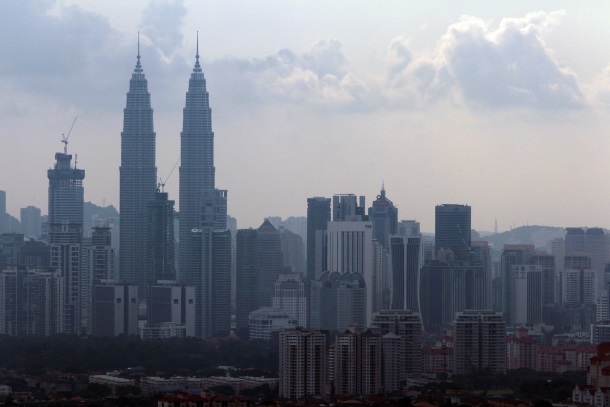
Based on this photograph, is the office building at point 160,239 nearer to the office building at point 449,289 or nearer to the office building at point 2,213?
the office building at point 2,213

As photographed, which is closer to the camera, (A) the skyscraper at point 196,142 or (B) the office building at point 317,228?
(B) the office building at point 317,228

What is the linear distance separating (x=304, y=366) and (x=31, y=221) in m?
33.7

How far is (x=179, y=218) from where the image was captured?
5556 cm

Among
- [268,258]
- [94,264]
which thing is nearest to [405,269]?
[268,258]

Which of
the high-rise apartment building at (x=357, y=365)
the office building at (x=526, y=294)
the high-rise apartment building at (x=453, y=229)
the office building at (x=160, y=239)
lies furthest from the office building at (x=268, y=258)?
the high-rise apartment building at (x=357, y=365)

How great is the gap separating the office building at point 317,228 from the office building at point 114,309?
8.05 m

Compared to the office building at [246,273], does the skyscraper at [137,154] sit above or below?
above

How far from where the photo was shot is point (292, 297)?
156 feet

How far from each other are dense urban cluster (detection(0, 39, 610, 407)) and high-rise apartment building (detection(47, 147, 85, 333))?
0.15ft

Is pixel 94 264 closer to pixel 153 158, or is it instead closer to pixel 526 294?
pixel 153 158

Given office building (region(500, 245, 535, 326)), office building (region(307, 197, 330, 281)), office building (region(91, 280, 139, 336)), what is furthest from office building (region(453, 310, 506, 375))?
office building (region(307, 197, 330, 281))

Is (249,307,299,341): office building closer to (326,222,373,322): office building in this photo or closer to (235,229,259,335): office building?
(235,229,259,335): office building

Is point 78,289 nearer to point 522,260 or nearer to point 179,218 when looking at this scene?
point 179,218

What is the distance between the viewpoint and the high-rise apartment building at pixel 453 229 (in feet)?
173
